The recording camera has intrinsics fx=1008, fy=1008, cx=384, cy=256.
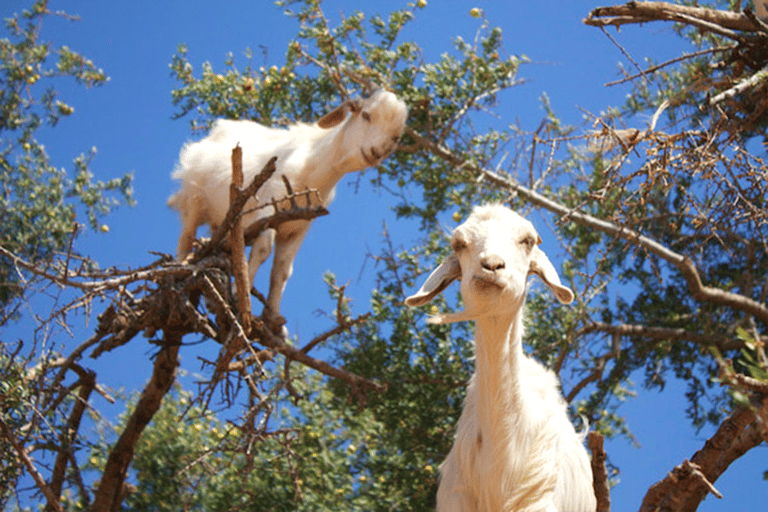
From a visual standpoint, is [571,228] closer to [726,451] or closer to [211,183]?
[211,183]

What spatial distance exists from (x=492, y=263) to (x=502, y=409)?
57 cm

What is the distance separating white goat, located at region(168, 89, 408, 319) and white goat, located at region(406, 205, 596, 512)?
2.74 meters

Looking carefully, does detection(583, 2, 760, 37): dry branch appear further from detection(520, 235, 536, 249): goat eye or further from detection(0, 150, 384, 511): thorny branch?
detection(0, 150, 384, 511): thorny branch

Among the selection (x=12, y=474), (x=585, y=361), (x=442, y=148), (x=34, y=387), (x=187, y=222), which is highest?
(x=442, y=148)

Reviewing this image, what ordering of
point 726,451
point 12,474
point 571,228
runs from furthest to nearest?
point 571,228
point 12,474
point 726,451

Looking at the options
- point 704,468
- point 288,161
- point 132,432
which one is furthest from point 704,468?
point 288,161

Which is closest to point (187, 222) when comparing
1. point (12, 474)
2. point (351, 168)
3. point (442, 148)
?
point (351, 168)

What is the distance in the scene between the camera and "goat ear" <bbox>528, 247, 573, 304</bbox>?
3895mm

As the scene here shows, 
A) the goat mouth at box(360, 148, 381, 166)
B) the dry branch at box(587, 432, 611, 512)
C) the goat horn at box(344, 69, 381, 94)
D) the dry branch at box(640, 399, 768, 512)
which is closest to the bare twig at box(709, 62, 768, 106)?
the dry branch at box(640, 399, 768, 512)

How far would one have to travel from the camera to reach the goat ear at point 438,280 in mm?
3826

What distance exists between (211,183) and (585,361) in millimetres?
2786

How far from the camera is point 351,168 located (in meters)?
6.74

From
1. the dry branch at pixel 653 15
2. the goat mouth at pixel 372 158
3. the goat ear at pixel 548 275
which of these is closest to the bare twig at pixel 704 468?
the goat ear at pixel 548 275

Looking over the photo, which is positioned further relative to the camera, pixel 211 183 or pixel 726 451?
pixel 211 183
